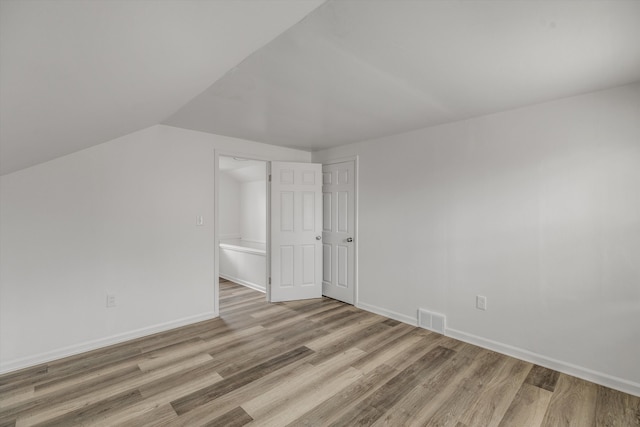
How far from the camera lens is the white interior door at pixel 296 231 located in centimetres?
407

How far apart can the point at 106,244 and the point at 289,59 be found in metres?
2.50

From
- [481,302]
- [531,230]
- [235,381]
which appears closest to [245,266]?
[235,381]

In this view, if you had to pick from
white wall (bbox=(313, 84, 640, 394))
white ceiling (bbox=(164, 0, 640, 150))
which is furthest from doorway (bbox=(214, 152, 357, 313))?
white ceiling (bbox=(164, 0, 640, 150))

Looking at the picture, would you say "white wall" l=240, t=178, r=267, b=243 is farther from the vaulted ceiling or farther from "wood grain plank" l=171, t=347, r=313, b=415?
"wood grain plank" l=171, t=347, r=313, b=415

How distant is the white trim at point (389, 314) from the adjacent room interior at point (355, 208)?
0.03 meters

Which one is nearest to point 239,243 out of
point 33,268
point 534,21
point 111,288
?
point 111,288

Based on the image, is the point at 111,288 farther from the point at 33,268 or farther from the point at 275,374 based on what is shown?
the point at 275,374

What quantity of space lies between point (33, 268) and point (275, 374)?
225 centimetres

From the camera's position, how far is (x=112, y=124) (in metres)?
2.05

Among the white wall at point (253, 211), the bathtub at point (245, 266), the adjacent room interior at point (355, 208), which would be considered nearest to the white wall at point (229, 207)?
the white wall at point (253, 211)

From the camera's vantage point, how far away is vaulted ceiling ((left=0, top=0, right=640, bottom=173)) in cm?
90

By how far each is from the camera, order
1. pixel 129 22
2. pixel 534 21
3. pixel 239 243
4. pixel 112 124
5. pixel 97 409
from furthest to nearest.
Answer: pixel 239 243
pixel 112 124
pixel 97 409
pixel 534 21
pixel 129 22

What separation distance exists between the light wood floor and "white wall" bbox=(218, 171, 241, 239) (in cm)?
347

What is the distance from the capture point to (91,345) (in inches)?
105
